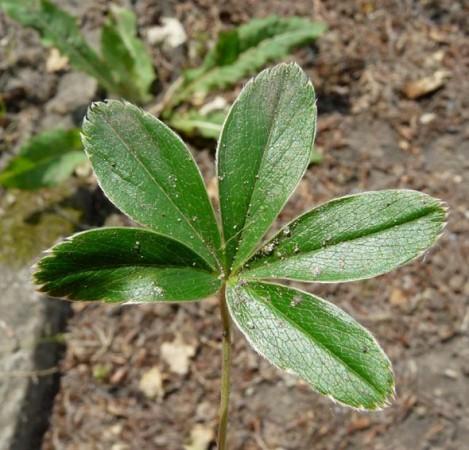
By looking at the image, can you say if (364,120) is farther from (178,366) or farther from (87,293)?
(87,293)

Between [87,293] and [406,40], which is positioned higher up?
[87,293]

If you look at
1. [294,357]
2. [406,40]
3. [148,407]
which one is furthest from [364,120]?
[294,357]

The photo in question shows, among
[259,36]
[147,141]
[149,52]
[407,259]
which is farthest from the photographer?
[149,52]

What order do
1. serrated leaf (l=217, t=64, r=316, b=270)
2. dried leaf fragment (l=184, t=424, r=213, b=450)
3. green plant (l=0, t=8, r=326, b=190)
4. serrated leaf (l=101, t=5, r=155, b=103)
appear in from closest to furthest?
serrated leaf (l=217, t=64, r=316, b=270) < dried leaf fragment (l=184, t=424, r=213, b=450) < green plant (l=0, t=8, r=326, b=190) < serrated leaf (l=101, t=5, r=155, b=103)

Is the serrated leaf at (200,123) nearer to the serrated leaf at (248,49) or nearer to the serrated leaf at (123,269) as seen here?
the serrated leaf at (248,49)

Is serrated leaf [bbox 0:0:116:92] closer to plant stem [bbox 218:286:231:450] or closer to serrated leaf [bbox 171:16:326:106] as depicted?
serrated leaf [bbox 171:16:326:106]

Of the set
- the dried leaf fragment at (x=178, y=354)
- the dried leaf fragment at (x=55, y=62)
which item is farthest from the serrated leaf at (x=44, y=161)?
the dried leaf fragment at (x=178, y=354)

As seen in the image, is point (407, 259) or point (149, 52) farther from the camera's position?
point (149, 52)

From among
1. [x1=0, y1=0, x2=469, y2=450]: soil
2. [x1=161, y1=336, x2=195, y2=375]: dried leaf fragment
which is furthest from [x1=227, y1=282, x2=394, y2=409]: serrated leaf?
[x1=161, y1=336, x2=195, y2=375]: dried leaf fragment
